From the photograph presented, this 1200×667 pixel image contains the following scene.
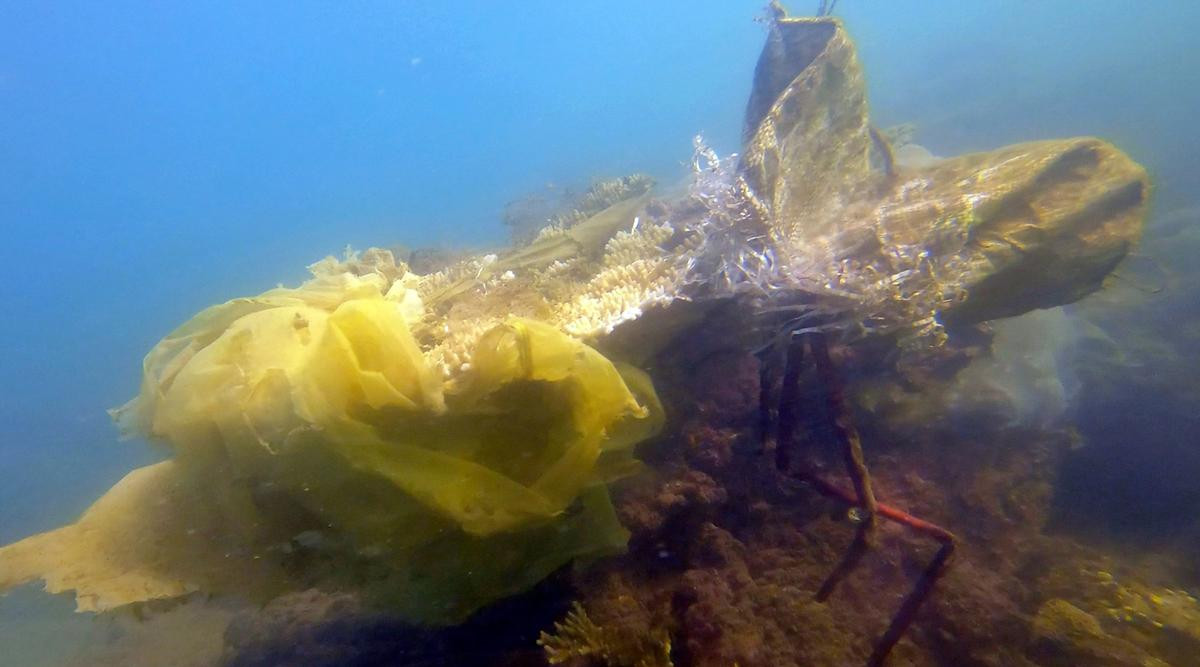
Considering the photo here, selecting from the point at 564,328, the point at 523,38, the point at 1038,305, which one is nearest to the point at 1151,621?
the point at 1038,305

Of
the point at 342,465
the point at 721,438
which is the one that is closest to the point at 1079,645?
the point at 721,438

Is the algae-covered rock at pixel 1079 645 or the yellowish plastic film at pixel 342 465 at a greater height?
the yellowish plastic film at pixel 342 465

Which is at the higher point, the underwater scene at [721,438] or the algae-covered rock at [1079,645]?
the underwater scene at [721,438]

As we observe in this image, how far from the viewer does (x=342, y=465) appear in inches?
103

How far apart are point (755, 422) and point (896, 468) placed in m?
1.22

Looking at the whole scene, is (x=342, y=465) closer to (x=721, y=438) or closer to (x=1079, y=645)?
(x=721, y=438)

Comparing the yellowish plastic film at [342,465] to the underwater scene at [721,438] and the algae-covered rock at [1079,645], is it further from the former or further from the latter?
→ the algae-covered rock at [1079,645]

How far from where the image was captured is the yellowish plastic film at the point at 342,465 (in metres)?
2.63

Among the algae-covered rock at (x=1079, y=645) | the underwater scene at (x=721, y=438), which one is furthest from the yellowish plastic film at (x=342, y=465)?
the algae-covered rock at (x=1079, y=645)

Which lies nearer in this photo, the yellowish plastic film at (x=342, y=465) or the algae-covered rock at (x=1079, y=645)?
the yellowish plastic film at (x=342, y=465)

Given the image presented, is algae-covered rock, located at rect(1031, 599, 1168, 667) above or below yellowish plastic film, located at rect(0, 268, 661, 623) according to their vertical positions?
below

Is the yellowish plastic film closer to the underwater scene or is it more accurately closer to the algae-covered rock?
the underwater scene

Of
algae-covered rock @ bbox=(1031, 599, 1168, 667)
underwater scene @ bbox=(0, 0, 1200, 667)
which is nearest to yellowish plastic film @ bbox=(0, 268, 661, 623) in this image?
underwater scene @ bbox=(0, 0, 1200, 667)

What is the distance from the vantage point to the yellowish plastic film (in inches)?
104
